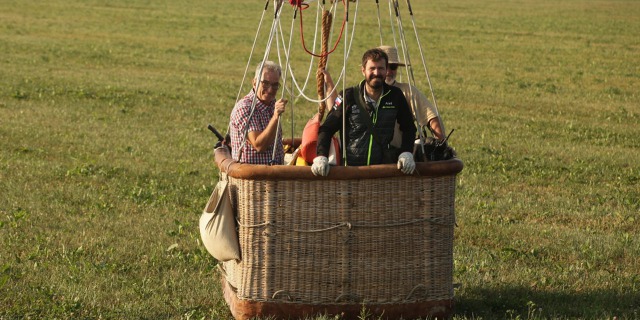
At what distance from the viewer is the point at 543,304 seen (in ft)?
23.9

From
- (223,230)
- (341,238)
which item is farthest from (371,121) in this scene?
(223,230)

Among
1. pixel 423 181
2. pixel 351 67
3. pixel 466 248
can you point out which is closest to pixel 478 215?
pixel 466 248

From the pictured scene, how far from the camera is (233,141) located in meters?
7.45

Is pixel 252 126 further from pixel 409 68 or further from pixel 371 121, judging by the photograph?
pixel 409 68

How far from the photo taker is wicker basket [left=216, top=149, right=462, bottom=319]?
646cm

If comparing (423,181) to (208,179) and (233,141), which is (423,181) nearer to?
(233,141)

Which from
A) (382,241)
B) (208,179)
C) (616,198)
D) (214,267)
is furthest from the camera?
(208,179)

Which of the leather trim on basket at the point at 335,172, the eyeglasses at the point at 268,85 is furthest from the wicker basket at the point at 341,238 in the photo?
the eyeglasses at the point at 268,85

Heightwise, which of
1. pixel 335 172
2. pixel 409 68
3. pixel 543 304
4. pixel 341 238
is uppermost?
pixel 409 68

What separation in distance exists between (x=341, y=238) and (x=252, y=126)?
1194 mm

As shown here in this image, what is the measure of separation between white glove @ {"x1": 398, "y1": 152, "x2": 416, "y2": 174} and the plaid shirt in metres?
1.12

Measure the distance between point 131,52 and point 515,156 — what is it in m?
17.9

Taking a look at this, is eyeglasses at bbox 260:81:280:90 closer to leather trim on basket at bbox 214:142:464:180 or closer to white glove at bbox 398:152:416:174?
leather trim on basket at bbox 214:142:464:180

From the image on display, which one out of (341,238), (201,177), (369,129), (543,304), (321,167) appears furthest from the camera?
(201,177)
